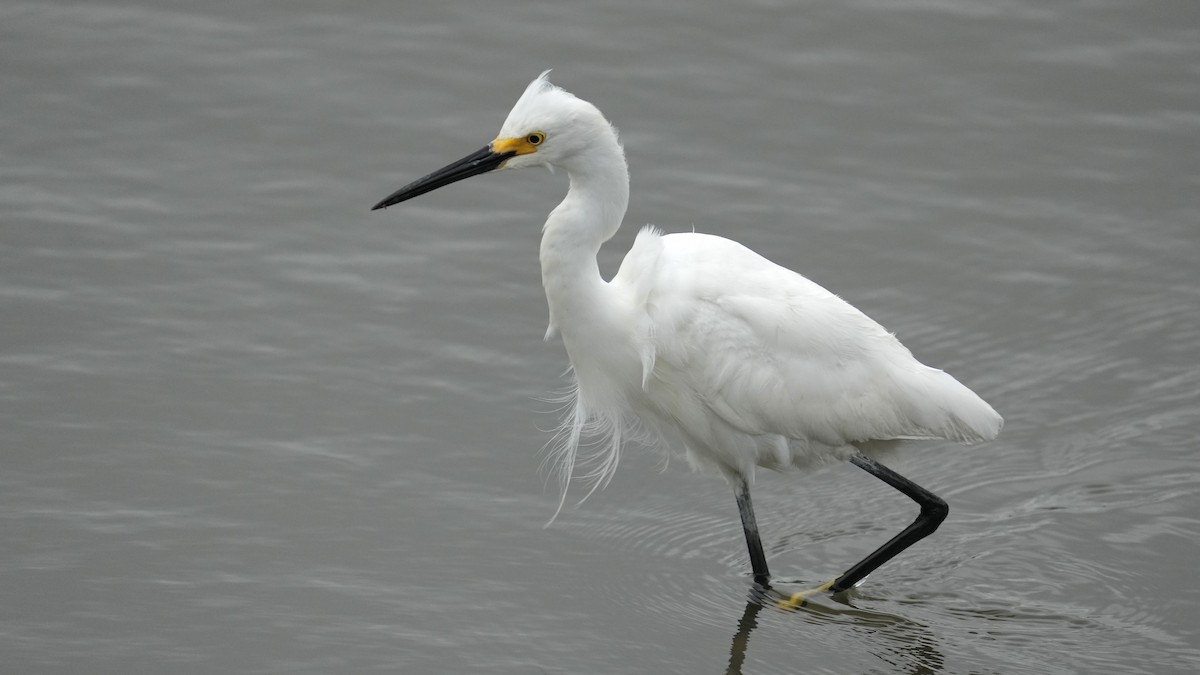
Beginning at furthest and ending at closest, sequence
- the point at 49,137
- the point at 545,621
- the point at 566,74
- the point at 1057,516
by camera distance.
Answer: the point at 566,74, the point at 49,137, the point at 1057,516, the point at 545,621

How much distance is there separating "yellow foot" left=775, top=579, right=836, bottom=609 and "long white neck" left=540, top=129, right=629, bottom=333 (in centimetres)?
140

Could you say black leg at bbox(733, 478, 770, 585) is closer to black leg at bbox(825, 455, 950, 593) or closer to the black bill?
black leg at bbox(825, 455, 950, 593)

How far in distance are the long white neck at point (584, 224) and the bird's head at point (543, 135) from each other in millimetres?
37

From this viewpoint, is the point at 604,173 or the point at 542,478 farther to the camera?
the point at 542,478

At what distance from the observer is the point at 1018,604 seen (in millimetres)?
5645

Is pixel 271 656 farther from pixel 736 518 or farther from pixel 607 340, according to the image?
pixel 736 518

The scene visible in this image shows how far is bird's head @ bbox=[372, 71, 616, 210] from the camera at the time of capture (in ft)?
16.9

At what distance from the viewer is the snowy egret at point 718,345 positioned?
521cm

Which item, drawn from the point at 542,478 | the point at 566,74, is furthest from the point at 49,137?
the point at 542,478

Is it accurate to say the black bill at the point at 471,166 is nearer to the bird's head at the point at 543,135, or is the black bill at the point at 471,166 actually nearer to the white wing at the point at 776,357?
the bird's head at the point at 543,135

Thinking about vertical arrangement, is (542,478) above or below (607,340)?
→ below

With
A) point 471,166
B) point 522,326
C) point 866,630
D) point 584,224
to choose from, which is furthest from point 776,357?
point 522,326

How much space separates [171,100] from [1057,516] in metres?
5.76

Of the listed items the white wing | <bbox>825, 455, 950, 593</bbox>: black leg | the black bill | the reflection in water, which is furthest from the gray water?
the black bill
